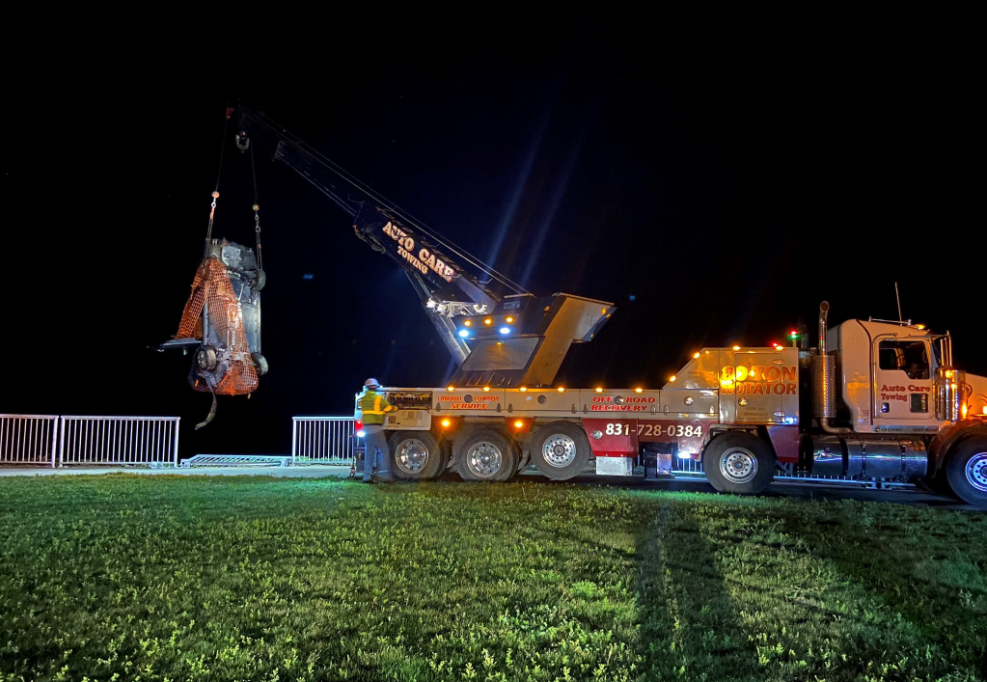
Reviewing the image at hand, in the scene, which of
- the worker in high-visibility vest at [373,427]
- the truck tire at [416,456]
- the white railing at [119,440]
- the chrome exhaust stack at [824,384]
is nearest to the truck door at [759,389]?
the chrome exhaust stack at [824,384]

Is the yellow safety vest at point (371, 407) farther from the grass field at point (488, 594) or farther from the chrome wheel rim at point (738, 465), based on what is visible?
the chrome wheel rim at point (738, 465)

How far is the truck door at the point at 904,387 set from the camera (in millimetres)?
13094

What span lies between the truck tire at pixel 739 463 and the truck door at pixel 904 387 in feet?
6.85

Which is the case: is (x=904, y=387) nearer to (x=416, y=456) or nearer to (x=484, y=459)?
(x=484, y=459)

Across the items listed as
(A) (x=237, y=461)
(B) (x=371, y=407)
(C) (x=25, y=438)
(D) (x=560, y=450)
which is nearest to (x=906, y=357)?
(D) (x=560, y=450)

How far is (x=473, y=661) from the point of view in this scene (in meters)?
4.24

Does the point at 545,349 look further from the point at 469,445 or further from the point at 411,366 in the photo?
the point at 411,366

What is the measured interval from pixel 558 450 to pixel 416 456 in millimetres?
2964

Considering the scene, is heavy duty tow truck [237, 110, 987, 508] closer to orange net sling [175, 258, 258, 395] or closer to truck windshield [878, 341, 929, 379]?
truck windshield [878, 341, 929, 379]

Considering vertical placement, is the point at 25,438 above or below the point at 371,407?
below

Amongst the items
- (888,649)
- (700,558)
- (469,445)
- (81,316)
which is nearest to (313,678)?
(888,649)

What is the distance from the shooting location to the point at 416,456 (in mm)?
15477

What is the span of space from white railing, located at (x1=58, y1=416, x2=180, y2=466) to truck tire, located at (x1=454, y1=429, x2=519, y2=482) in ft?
26.9

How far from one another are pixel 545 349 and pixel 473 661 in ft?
38.2
